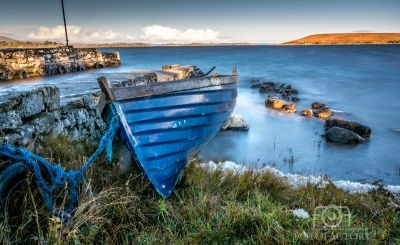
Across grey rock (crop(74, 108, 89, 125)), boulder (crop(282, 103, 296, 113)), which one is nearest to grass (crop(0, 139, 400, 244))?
grey rock (crop(74, 108, 89, 125))

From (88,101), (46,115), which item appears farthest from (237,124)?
(46,115)

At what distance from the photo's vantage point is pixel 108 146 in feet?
9.89

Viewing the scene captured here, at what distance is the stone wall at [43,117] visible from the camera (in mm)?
2943

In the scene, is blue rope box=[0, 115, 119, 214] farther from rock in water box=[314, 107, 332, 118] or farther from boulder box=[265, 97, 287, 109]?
boulder box=[265, 97, 287, 109]

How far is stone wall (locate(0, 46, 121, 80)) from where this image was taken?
14508mm

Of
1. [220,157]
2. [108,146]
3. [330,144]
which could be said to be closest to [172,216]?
[108,146]

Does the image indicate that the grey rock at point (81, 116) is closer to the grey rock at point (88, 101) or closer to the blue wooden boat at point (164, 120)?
the grey rock at point (88, 101)

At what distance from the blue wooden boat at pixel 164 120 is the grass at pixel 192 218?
11.1 inches

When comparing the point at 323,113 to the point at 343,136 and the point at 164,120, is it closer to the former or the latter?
the point at 343,136

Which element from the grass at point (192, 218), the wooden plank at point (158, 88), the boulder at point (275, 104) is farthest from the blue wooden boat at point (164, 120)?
the boulder at point (275, 104)

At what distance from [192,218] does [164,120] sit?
3.61 feet

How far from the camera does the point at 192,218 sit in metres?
2.97

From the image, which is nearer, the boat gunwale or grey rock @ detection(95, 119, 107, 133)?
the boat gunwale

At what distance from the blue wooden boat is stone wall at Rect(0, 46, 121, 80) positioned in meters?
13.5
